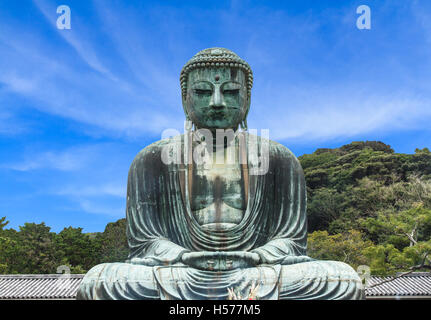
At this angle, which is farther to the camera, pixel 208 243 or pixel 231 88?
pixel 231 88

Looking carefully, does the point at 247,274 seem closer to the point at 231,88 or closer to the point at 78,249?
the point at 231,88

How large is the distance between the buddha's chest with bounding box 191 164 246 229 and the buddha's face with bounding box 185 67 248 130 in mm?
490

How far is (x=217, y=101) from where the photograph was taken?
5.99 meters

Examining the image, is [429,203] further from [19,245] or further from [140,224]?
[140,224]

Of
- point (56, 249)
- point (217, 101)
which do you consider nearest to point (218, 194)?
point (217, 101)

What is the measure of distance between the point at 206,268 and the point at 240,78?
2197 millimetres

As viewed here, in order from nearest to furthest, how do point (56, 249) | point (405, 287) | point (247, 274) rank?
point (247, 274) < point (405, 287) < point (56, 249)

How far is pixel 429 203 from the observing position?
25.8 metres

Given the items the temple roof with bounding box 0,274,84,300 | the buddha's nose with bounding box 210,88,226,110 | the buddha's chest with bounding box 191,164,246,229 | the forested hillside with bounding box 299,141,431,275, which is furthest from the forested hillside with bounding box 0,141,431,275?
the buddha's nose with bounding box 210,88,226,110

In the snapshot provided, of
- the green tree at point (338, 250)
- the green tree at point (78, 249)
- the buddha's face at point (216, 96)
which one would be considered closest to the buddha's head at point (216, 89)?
the buddha's face at point (216, 96)

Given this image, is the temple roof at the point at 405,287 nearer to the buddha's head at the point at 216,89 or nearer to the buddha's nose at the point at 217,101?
the buddha's head at the point at 216,89

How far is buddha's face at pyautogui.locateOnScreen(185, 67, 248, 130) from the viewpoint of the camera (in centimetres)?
607

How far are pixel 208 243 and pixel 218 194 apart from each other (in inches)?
23.9
